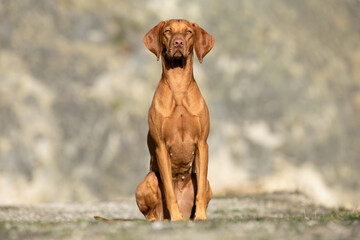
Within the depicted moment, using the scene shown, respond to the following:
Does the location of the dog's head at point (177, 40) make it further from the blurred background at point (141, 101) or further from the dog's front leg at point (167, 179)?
the blurred background at point (141, 101)

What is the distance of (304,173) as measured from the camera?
28484mm

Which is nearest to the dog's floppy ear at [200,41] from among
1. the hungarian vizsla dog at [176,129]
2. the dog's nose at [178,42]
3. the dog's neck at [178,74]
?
the hungarian vizsla dog at [176,129]

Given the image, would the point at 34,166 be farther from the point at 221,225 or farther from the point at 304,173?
the point at 221,225

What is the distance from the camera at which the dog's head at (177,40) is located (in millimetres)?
8453

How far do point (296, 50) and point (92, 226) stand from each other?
87.3 ft

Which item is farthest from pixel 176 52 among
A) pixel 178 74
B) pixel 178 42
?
pixel 178 74

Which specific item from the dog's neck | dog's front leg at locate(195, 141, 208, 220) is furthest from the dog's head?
dog's front leg at locate(195, 141, 208, 220)

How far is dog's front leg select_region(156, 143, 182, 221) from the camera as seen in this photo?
852 centimetres

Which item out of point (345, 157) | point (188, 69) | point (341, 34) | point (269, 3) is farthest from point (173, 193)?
point (341, 34)

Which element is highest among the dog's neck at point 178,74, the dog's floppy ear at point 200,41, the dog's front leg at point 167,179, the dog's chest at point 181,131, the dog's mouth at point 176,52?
the dog's floppy ear at point 200,41

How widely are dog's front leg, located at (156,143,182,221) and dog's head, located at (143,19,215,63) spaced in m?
1.30

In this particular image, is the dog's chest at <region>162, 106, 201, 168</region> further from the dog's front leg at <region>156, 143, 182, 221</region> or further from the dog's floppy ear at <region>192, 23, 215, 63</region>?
the dog's floppy ear at <region>192, 23, 215, 63</region>

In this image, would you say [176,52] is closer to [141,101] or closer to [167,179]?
[167,179]

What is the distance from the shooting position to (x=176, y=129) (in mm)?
8516
